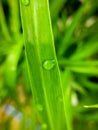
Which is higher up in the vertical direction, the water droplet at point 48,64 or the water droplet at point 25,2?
the water droplet at point 25,2

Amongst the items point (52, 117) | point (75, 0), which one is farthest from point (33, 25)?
point (75, 0)

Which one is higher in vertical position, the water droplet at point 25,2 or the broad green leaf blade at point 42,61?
the water droplet at point 25,2

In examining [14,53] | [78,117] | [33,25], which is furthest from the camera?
[78,117]

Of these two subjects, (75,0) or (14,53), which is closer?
(14,53)

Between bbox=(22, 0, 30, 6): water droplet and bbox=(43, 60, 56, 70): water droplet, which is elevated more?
bbox=(22, 0, 30, 6): water droplet

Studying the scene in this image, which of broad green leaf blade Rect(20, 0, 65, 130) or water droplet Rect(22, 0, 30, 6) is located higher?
water droplet Rect(22, 0, 30, 6)

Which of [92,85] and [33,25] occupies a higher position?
[33,25]

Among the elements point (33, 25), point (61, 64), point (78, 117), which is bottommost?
point (78, 117)

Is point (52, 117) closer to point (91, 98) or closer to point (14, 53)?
point (14, 53)
